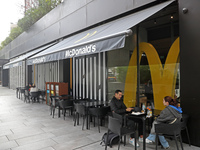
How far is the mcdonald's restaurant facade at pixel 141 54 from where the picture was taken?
4.25 m

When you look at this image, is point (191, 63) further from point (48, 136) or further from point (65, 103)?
point (65, 103)

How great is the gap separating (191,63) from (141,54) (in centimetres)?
206

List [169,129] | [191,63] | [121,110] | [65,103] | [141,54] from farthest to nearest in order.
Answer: [65,103]
[141,54]
[121,110]
[191,63]
[169,129]

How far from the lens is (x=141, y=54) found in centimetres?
611

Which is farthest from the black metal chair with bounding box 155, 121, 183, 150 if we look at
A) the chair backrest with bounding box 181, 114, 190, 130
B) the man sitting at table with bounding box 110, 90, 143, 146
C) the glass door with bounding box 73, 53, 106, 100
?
the glass door with bounding box 73, 53, 106, 100

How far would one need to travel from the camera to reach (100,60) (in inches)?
313

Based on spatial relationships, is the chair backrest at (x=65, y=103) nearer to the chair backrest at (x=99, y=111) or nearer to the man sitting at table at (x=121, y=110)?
the chair backrest at (x=99, y=111)

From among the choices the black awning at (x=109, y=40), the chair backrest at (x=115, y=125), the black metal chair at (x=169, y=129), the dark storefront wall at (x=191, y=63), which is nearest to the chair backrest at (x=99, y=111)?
the chair backrest at (x=115, y=125)

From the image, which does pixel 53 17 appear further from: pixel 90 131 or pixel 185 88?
pixel 185 88

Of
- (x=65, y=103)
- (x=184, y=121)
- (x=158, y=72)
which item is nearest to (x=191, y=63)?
(x=158, y=72)

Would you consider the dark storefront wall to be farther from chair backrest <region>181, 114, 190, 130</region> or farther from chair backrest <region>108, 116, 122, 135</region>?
chair backrest <region>108, 116, 122, 135</region>

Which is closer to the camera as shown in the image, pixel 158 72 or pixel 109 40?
pixel 109 40

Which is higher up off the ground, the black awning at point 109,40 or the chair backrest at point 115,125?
the black awning at point 109,40

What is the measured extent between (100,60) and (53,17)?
5337 mm
